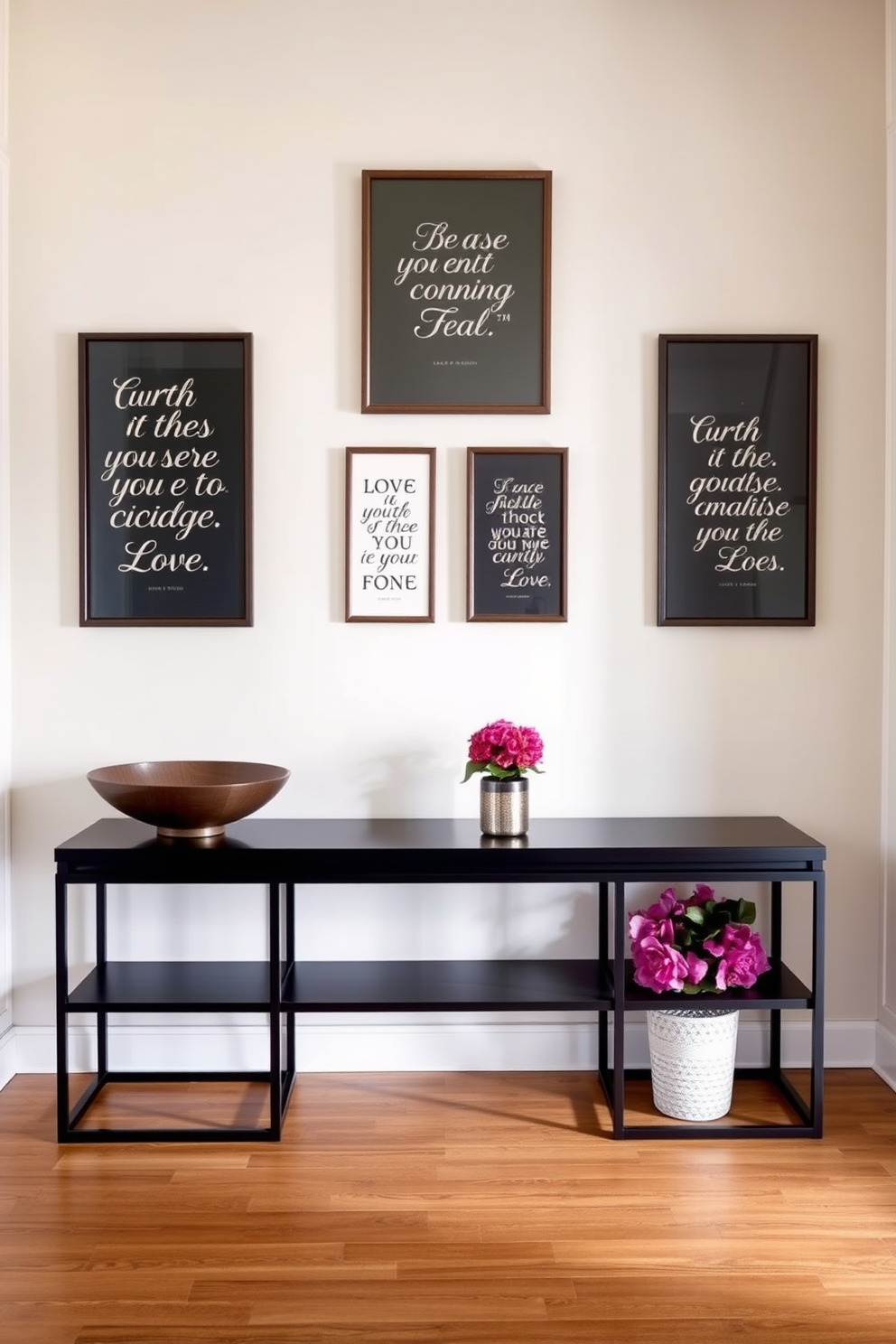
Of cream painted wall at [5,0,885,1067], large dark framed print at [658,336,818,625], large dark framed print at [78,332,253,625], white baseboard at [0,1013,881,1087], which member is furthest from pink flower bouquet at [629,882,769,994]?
large dark framed print at [78,332,253,625]

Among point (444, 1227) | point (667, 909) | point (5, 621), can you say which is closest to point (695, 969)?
point (667, 909)

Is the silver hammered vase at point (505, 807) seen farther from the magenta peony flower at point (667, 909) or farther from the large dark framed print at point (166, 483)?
the large dark framed print at point (166, 483)

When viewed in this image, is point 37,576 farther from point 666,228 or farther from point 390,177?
point 666,228

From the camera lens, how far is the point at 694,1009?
8.57ft

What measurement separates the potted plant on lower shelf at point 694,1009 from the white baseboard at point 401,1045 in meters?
0.32

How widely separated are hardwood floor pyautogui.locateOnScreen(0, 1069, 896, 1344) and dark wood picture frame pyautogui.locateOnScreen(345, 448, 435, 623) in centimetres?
134

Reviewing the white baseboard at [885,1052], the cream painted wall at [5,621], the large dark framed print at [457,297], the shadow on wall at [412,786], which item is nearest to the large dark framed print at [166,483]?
the cream painted wall at [5,621]

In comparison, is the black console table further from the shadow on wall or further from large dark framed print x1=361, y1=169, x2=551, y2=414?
large dark framed print x1=361, y1=169, x2=551, y2=414

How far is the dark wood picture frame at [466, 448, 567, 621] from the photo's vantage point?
2.92 metres

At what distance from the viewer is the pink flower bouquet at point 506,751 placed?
105 inches

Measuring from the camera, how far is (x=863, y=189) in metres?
2.92

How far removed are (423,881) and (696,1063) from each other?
33.3 inches

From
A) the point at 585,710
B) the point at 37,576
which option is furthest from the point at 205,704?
the point at 585,710

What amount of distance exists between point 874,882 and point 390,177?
94.7 inches
